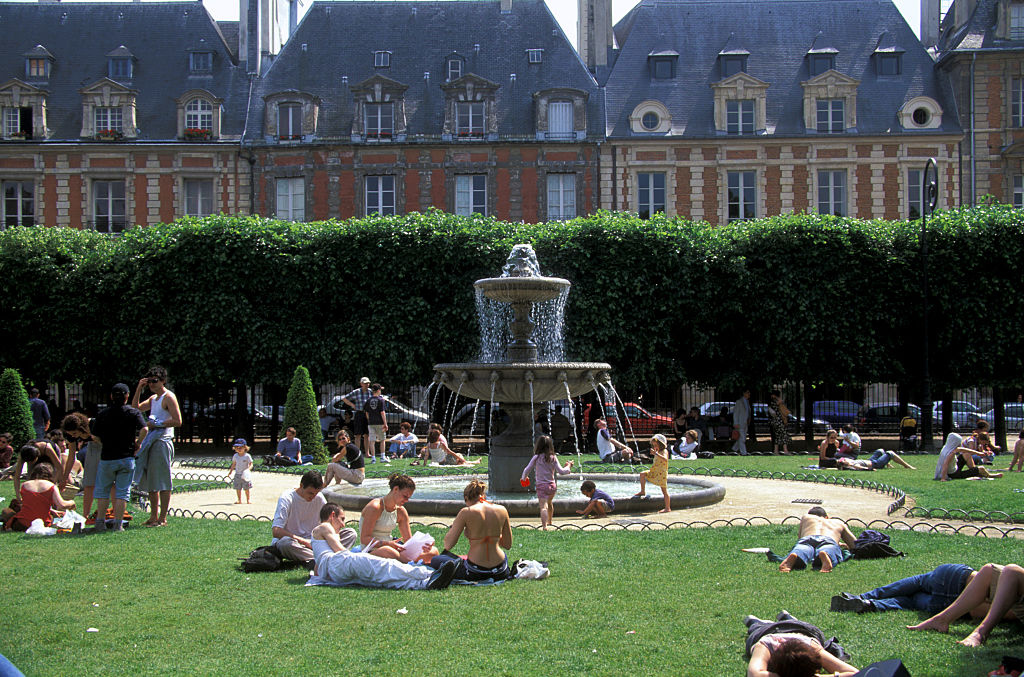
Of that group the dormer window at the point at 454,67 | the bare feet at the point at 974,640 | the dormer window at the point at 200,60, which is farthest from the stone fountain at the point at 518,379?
the dormer window at the point at 200,60

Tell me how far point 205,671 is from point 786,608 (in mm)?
3646

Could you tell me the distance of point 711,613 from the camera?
695 cm

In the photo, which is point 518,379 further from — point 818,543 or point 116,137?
point 116,137

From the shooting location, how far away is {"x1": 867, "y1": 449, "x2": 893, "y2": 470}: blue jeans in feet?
60.4

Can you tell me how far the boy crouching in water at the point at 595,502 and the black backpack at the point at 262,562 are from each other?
402 cm

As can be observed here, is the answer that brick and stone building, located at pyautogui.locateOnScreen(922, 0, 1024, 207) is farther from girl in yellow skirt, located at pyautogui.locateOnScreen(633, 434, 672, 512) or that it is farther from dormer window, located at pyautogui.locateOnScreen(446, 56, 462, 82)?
girl in yellow skirt, located at pyautogui.locateOnScreen(633, 434, 672, 512)

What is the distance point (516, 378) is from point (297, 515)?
456cm

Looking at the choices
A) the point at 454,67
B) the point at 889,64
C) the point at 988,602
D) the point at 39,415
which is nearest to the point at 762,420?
the point at 889,64

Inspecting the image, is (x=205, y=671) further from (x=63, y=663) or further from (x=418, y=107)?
(x=418, y=107)

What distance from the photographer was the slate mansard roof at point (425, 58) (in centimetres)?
3662

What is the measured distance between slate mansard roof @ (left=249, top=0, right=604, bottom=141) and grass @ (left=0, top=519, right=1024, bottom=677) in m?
28.4

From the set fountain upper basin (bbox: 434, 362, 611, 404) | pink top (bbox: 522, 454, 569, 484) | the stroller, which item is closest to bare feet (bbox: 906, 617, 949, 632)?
pink top (bbox: 522, 454, 569, 484)

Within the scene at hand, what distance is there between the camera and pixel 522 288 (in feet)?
46.8

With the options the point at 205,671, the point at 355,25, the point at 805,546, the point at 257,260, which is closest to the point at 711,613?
the point at 805,546
